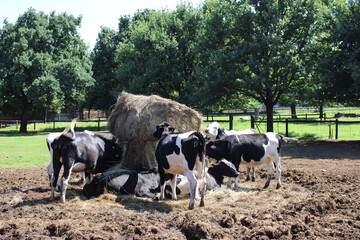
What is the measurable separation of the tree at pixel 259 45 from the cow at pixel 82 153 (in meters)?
12.8

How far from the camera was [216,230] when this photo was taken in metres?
6.84

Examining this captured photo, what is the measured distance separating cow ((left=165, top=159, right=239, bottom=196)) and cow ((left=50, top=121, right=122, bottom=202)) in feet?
6.72

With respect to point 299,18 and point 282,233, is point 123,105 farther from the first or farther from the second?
point 299,18

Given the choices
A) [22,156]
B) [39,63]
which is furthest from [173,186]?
[39,63]

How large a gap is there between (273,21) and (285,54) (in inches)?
81.6

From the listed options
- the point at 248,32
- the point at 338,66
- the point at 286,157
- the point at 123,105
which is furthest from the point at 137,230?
the point at 248,32

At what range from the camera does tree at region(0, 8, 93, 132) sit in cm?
3266

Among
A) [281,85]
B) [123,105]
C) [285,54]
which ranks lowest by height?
[123,105]

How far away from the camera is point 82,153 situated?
9844 millimetres

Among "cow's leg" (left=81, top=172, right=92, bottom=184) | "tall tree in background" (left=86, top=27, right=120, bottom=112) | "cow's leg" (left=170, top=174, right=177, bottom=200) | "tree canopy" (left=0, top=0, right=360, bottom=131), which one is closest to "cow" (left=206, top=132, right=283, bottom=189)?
"cow's leg" (left=170, top=174, right=177, bottom=200)

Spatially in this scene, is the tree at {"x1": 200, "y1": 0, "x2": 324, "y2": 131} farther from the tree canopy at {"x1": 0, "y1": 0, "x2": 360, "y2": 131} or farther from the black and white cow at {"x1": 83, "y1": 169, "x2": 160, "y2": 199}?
the black and white cow at {"x1": 83, "y1": 169, "x2": 160, "y2": 199}

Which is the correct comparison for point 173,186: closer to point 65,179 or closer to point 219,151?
point 219,151

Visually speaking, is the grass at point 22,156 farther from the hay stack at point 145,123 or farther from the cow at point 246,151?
the cow at point 246,151

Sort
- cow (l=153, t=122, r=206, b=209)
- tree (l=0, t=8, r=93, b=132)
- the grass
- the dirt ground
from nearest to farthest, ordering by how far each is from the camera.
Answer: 1. the dirt ground
2. cow (l=153, t=122, r=206, b=209)
3. the grass
4. tree (l=0, t=8, r=93, b=132)
